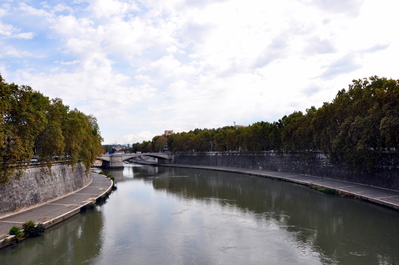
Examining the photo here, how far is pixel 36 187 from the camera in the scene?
90.4ft

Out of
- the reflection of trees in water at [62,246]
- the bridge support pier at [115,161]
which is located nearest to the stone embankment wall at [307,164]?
the bridge support pier at [115,161]

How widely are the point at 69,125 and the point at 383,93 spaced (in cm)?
3232

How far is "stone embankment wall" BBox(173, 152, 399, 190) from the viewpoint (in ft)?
109

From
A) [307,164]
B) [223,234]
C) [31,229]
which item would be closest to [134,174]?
[307,164]

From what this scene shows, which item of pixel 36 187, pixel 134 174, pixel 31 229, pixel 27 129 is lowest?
pixel 134 174

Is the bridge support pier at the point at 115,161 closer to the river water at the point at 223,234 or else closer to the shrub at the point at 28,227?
the river water at the point at 223,234

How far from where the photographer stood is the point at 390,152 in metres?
33.0

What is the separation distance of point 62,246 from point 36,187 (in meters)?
10.4

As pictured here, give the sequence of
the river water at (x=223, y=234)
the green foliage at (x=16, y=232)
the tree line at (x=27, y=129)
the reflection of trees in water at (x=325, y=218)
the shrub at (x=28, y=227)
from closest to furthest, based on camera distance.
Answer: the river water at (x=223, y=234) < the reflection of trees in water at (x=325, y=218) < the green foliage at (x=16, y=232) < the shrub at (x=28, y=227) < the tree line at (x=27, y=129)

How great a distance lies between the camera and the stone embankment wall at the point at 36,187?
23375mm

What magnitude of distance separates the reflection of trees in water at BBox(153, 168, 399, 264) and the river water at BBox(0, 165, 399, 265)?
66 millimetres

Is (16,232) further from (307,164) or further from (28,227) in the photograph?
(307,164)

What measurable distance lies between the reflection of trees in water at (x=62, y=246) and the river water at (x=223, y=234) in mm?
49

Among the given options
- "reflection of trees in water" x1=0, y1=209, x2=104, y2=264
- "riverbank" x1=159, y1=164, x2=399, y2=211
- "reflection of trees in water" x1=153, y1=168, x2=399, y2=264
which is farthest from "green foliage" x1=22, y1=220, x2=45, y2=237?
"riverbank" x1=159, y1=164, x2=399, y2=211
